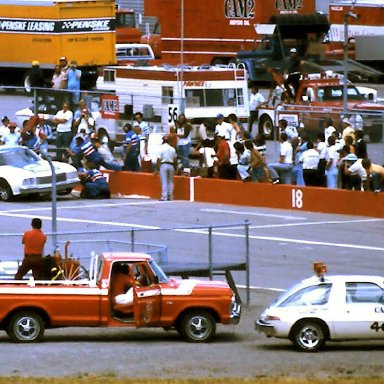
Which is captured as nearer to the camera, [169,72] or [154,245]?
[154,245]

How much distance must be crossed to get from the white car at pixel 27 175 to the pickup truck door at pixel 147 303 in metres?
14.0

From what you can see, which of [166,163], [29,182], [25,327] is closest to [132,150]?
[166,163]

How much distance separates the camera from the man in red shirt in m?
22.3

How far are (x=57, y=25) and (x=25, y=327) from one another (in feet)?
107

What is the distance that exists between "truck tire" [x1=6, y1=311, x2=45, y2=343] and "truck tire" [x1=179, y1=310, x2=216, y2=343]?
1878 mm

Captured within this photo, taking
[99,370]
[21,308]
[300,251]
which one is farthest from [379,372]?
[300,251]

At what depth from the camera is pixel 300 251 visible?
2916 cm

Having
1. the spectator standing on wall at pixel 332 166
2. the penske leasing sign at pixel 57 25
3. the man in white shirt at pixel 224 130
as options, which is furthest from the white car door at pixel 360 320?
the penske leasing sign at pixel 57 25

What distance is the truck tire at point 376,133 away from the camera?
34750 millimetres

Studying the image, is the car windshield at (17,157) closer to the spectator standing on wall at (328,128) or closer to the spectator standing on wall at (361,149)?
the spectator standing on wall at (328,128)

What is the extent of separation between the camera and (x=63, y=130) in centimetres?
3891

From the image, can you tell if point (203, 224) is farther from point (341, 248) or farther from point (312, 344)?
point (312, 344)

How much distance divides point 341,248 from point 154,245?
618cm

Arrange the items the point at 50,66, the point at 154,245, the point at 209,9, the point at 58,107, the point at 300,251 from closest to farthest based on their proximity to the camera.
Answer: the point at 154,245 → the point at 300,251 → the point at 58,107 → the point at 50,66 → the point at 209,9
